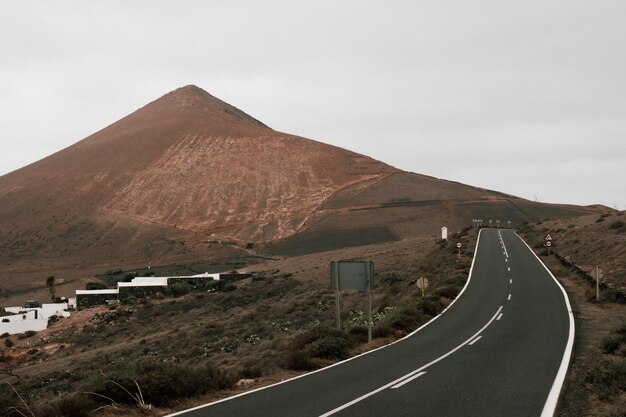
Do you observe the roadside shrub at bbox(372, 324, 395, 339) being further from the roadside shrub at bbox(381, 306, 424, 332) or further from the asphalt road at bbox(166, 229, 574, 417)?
the asphalt road at bbox(166, 229, 574, 417)

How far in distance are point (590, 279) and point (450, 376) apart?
72.9 feet

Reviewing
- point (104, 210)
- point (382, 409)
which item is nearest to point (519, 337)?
point (382, 409)

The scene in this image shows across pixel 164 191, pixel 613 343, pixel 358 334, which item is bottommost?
pixel 358 334

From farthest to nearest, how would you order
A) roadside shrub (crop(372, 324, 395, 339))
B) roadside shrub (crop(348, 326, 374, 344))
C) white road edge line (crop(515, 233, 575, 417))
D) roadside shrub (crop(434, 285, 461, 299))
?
roadside shrub (crop(434, 285, 461, 299)) → roadside shrub (crop(372, 324, 395, 339)) → roadside shrub (crop(348, 326, 374, 344)) → white road edge line (crop(515, 233, 575, 417))

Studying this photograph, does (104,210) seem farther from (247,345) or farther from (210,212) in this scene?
(247,345)

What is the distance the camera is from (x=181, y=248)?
98000 millimetres

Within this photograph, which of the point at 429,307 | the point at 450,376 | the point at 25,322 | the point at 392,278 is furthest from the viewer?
the point at 25,322

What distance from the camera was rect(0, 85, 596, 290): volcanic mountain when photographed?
10088cm

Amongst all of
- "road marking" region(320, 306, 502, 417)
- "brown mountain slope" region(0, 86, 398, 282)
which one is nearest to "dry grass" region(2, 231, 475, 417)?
"road marking" region(320, 306, 502, 417)

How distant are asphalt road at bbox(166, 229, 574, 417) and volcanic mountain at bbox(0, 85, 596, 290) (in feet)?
240

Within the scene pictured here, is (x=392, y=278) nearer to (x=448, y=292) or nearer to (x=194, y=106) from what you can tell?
(x=448, y=292)

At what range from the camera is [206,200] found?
387 feet

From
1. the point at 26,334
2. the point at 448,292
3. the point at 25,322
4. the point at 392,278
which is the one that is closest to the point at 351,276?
the point at 448,292

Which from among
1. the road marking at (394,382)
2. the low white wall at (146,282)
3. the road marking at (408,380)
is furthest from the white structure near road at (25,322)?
the road marking at (408,380)
